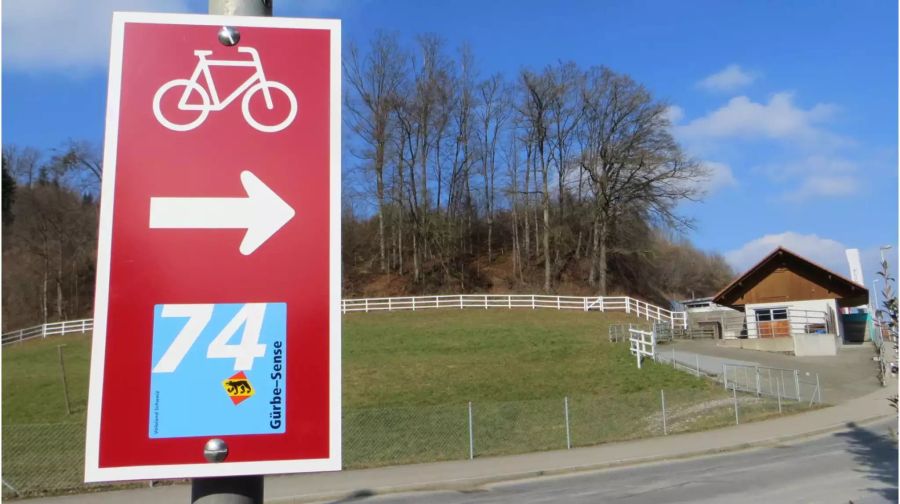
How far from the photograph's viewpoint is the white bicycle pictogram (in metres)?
1.97

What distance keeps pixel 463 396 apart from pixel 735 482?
10.8 m

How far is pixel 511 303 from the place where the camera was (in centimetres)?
4203

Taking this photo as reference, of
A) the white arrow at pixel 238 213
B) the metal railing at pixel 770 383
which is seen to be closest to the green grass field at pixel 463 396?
the metal railing at pixel 770 383

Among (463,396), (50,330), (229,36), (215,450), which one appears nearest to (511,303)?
(463,396)

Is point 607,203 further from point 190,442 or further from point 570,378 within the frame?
point 190,442

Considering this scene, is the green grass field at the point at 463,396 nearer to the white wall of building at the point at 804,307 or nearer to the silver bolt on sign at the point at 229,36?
the white wall of building at the point at 804,307

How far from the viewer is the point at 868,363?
1097 inches

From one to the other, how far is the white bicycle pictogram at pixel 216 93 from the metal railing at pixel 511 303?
38952mm

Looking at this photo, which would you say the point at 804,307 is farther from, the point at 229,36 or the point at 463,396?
the point at 229,36

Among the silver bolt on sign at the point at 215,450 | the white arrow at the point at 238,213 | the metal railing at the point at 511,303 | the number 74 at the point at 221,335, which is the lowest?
the silver bolt on sign at the point at 215,450

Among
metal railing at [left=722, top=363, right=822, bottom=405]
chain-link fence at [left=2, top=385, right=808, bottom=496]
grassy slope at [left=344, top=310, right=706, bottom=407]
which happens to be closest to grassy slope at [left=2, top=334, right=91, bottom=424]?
chain-link fence at [left=2, top=385, right=808, bottom=496]

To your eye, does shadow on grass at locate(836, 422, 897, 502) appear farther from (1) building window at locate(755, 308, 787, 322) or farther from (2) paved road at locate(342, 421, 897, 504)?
(1) building window at locate(755, 308, 787, 322)

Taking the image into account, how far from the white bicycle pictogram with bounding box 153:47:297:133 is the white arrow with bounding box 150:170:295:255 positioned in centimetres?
21

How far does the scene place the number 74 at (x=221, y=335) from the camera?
185 cm
